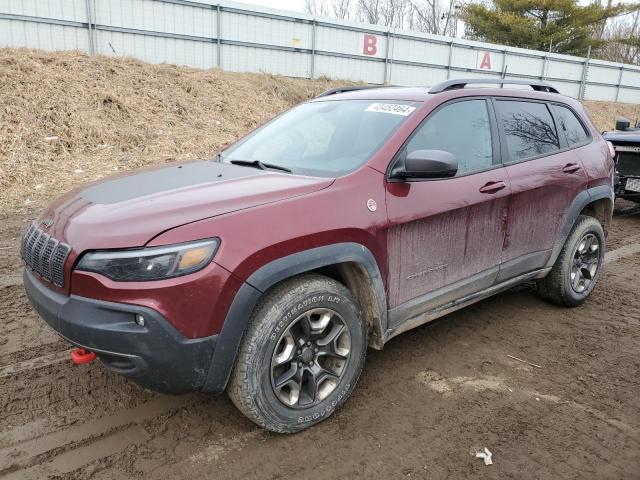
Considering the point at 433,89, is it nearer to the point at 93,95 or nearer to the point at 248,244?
the point at 248,244

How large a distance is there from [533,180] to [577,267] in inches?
46.6

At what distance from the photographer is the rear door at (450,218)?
3.06 meters

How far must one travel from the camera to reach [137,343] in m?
2.29

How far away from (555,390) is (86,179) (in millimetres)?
7852

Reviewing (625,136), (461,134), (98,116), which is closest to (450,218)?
(461,134)

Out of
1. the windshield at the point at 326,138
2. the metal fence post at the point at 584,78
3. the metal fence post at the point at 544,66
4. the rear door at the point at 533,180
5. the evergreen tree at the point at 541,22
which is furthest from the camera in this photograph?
the evergreen tree at the point at 541,22

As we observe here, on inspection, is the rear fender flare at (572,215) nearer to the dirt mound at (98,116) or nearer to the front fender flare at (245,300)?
the front fender flare at (245,300)

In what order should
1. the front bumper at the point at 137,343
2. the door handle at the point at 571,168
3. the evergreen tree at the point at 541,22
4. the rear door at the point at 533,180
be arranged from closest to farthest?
the front bumper at the point at 137,343
the rear door at the point at 533,180
the door handle at the point at 571,168
the evergreen tree at the point at 541,22

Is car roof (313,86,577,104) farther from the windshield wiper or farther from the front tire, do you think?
the front tire

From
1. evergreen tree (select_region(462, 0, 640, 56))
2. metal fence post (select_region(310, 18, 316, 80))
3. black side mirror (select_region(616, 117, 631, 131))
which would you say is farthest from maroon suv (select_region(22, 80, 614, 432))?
evergreen tree (select_region(462, 0, 640, 56))

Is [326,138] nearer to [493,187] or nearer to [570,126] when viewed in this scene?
[493,187]

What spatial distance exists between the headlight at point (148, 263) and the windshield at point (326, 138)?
103cm

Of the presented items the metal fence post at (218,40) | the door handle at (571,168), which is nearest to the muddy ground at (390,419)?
the door handle at (571,168)

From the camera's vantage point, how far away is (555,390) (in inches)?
128
